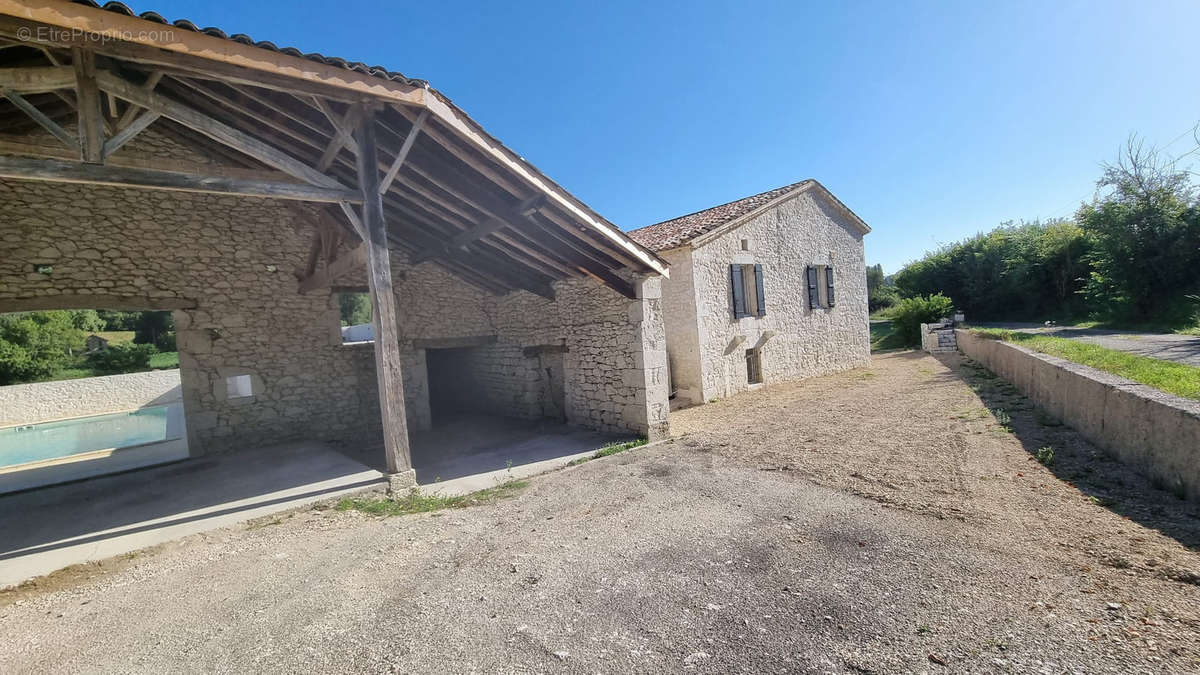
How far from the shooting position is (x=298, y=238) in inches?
287

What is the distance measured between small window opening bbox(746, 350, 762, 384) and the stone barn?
5.02 metres

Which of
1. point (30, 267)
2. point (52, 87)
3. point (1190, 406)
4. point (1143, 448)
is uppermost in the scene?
point (52, 87)

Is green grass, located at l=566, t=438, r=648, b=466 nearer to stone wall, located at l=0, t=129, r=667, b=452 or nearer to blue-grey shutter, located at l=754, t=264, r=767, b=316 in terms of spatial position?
stone wall, located at l=0, t=129, r=667, b=452

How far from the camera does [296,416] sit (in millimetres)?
7164

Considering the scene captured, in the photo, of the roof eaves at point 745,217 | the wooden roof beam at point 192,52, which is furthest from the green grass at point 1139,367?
the wooden roof beam at point 192,52

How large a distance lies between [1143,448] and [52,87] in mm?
9058

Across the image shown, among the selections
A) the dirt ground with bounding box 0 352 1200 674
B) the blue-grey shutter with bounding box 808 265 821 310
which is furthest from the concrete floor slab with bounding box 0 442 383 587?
the blue-grey shutter with bounding box 808 265 821 310

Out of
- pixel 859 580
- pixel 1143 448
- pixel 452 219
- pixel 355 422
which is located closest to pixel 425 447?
pixel 355 422

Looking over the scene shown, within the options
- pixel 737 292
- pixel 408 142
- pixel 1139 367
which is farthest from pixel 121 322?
pixel 1139 367

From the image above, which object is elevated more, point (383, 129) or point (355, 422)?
point (383, 129)

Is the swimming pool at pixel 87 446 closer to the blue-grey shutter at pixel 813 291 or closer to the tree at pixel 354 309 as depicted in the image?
the blue-grey shutter at pixel 813 291

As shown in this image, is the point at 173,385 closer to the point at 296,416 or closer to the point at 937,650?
the point at 296,416

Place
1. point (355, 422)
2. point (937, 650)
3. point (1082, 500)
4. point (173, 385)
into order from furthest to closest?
1. point (173, 385)
2. point (355, 422)
3. point (1082, 500)
4. point (937, 650)

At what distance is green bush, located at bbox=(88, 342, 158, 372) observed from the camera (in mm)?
19469
